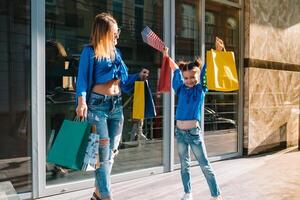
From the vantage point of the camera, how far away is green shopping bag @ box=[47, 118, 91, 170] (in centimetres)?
317

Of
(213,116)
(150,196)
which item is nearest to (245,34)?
(213,116)

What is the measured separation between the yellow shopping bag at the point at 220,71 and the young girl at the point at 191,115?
0.08 meters

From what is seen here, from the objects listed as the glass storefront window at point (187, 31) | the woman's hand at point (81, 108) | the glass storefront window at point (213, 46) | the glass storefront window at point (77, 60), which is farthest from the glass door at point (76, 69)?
the woman's hand at point (81, 108)

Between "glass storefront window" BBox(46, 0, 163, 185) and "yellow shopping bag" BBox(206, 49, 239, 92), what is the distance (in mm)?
1491

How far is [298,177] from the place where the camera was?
5402 millimetres

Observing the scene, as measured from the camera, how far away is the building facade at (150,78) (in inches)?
168

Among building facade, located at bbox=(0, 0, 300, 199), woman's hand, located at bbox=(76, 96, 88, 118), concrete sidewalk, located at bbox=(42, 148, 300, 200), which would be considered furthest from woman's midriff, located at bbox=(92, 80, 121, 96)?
concrete sidewalk, located at bbox=(42, 148, 300, 200)

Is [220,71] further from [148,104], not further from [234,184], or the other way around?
[234,184]

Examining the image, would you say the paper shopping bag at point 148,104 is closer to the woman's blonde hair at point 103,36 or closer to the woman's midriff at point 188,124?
the woman's midriff at point 188,124

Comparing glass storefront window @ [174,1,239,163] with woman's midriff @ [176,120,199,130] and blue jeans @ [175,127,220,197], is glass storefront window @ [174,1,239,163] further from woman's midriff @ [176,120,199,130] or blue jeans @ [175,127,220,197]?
woman's midriff @ [176,120,199,130]

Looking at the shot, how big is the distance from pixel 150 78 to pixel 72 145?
2.47 metres

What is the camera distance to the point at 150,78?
18.1 ft

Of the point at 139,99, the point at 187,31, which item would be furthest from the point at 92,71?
the point at 187,31

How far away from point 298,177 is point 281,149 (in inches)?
93.3
